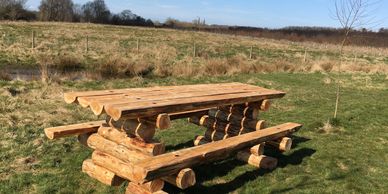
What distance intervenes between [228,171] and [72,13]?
7711cm

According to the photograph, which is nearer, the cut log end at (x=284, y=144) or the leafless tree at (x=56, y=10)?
the cut log end at (x=284, y=144)

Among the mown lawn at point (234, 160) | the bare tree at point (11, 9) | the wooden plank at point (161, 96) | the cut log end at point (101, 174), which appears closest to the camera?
the wooden plank at point (161, 96)

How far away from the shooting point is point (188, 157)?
460cm

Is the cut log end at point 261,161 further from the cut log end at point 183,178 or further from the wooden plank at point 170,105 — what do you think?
the cut log end at point 183,178

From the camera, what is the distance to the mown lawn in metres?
5.46

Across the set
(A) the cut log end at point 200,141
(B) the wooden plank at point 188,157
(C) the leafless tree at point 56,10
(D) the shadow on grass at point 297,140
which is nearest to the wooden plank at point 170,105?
(B) the wooden plank at point 188,157

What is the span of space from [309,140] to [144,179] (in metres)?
4.53

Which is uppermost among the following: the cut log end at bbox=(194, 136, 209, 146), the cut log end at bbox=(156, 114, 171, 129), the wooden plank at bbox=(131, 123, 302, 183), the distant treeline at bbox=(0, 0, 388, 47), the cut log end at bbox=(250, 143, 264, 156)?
the distant treeline at bbox=(0, 0, 388, 47)

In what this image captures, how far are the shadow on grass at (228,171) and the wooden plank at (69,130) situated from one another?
1.28m

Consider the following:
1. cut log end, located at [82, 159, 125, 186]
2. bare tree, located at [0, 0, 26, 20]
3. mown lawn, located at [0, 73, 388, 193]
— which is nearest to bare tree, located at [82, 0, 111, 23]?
bare tree, located at [0, 0, 26, 20]

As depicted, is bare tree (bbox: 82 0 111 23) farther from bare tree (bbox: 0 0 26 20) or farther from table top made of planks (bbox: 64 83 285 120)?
table top made of planks (bbox: 64 83 285 120)

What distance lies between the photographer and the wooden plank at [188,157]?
4.15 metres

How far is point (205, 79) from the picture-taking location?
49.5 feet

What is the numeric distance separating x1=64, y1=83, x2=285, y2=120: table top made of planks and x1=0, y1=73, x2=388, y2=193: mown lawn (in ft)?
3.36
